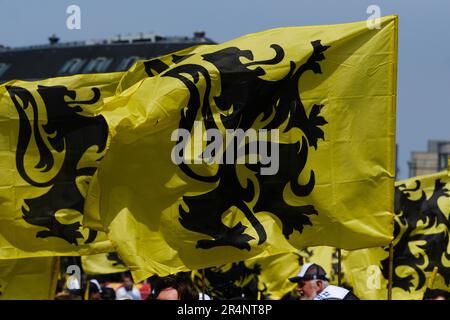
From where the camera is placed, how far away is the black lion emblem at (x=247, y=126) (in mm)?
9867

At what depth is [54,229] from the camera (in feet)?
39.6

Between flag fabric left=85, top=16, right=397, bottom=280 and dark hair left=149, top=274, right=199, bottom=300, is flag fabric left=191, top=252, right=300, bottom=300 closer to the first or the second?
flag fabric left=85, top=16, right=397, bottom=280

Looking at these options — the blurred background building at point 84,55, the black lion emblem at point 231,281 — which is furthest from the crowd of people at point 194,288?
the blurred background building at point 84,55

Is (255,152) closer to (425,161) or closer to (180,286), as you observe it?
(180,286)

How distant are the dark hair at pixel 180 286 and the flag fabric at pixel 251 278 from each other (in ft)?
25.9

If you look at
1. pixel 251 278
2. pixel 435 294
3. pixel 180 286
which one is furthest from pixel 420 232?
pixel 180 286

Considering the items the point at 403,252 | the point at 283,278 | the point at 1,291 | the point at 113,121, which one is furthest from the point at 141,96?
the point at 283,278

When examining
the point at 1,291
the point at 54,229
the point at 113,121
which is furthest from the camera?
the point at 1,291

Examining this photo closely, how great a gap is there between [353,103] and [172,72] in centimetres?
146

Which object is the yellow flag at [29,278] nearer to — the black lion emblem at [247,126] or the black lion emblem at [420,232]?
the black lion emblem at [247,126]

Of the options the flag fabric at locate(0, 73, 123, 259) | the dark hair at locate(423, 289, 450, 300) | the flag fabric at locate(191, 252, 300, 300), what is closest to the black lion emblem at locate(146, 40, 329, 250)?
the flag fabric at locate(0, 73, 123, 259)

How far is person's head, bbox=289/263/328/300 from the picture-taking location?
11.1 metres

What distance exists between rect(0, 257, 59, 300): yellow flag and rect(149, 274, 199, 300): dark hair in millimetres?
4554

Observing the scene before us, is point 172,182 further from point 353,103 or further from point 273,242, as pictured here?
point 353,103
